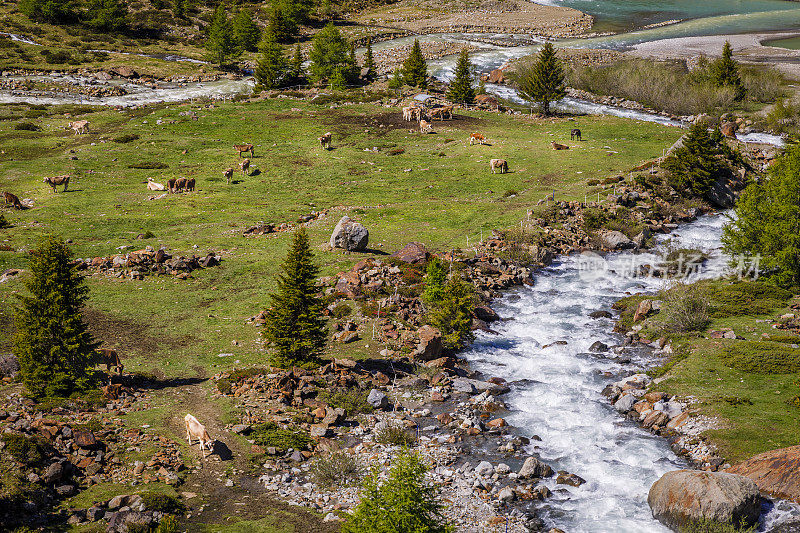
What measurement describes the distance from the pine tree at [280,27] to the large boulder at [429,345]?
8957cm

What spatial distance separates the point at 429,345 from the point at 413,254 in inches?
429

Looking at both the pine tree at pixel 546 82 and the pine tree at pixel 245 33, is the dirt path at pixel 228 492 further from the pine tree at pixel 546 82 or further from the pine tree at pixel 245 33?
the pine tree at pixel 245 33

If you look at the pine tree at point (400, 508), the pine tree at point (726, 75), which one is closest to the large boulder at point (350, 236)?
the pine tree at point (400, 508)

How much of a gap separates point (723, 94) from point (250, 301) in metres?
65.6

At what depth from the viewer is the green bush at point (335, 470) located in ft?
78.1

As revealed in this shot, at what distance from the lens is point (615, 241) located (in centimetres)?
4744

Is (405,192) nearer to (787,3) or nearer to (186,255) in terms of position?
(186,255)

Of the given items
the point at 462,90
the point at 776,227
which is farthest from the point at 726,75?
the point at 776,227

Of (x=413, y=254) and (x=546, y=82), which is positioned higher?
(x=546, y=82)

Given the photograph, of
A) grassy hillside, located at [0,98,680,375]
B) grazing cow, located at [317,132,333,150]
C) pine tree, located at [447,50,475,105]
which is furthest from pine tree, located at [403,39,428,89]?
grazing cow, located at [317,132,333,150]

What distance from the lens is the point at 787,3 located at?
527 ft

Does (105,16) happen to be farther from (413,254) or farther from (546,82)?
(413,254)

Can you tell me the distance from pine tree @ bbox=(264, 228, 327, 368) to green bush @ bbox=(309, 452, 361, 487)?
6615 millimetres

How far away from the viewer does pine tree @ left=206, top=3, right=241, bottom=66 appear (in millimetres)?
103656
